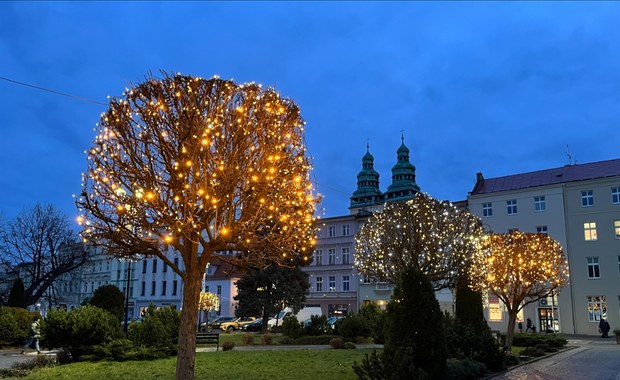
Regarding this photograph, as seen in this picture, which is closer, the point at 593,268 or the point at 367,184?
the point at 593,268

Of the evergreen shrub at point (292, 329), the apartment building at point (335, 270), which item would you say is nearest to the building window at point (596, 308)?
the apartment building at point (335, 270)

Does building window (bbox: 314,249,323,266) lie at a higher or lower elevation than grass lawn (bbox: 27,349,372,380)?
higher

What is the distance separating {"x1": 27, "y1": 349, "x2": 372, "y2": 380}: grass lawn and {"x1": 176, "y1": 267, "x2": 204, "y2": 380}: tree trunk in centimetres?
269

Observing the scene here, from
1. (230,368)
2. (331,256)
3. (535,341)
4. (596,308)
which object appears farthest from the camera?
(331,256)

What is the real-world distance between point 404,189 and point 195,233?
74.5m

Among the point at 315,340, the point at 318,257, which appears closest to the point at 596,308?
the point at 315,340

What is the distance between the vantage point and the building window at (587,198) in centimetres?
4641

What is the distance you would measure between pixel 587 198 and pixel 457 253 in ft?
96.2

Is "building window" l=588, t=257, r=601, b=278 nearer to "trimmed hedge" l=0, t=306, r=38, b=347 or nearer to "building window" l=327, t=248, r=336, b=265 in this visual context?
"building window" l=327, t=248, r=336, b=265

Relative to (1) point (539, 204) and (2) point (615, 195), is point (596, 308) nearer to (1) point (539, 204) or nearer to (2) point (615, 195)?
(2) point (615, 195)

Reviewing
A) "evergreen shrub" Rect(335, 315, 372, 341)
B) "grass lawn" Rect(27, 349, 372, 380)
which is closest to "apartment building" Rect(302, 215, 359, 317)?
"evergreen shrub" Rect(335, 315, 372, 341)

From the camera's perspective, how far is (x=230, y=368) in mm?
15984

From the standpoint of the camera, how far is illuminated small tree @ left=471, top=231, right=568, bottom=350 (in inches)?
824

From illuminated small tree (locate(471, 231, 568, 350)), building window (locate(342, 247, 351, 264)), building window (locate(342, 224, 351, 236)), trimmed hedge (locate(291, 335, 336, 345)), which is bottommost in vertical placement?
trimmed hedge (locate(291, 335, 336, 345))
